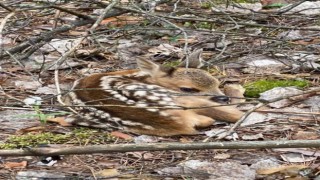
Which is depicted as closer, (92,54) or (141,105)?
(141,105)

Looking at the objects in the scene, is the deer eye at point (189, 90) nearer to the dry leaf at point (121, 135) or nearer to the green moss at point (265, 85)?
the green moss at point (265, 85)

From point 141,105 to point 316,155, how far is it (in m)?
1.24

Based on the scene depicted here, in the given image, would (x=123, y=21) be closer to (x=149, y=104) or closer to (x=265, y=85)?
(x=265, y=85)

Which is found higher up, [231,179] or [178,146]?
[178,146]

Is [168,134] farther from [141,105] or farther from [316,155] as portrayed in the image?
[316,155]

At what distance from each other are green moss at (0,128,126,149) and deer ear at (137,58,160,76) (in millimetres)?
1136

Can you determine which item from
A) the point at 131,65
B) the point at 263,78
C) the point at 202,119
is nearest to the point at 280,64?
the point at 263,78

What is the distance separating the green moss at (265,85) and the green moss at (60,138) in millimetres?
1500

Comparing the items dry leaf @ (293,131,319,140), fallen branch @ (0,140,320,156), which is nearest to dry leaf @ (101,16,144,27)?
dry leaf @ (293,131,319,140)

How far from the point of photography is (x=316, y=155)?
Answer: 4586 mm

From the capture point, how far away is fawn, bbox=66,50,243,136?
5023 mm

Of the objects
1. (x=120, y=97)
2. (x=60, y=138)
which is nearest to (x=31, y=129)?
(x=60, y=138)

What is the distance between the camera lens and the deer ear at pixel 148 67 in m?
6.11

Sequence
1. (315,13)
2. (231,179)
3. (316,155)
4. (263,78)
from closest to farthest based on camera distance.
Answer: (231,179) → (316,155) → (263,78) → (315,13)
